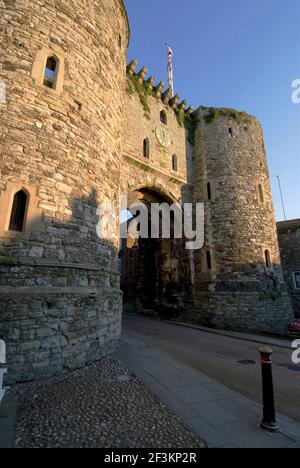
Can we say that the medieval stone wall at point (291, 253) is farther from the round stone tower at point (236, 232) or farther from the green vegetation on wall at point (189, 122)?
the green vegetation on wall at point (189, 122)

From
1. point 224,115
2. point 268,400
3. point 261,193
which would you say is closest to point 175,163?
point 224,115

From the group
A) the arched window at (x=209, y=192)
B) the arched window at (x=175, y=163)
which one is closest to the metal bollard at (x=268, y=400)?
the arched window at (x=209, y=192)

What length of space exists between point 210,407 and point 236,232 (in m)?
10.8

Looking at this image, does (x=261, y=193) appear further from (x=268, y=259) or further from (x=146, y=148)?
(x=146, y=148)

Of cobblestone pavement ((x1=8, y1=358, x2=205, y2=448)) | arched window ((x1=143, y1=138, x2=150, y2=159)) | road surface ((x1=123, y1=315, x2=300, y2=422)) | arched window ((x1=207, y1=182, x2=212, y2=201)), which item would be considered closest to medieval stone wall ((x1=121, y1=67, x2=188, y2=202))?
arched window ((x1=143, y1=138, x2=150, y2=159))

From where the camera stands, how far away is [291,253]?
62.4 feet

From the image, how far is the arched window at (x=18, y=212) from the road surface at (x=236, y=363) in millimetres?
4983

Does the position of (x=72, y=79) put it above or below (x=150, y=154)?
below

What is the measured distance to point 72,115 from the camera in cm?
610

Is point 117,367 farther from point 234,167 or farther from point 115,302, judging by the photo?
point 234,167

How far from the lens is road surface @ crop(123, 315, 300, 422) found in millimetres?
4430
